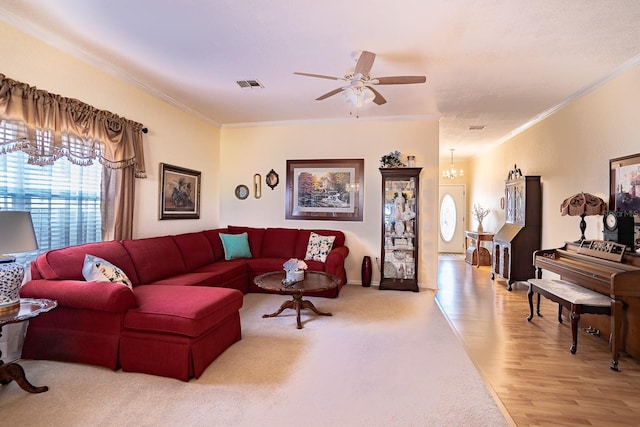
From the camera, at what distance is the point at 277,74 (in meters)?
3.57

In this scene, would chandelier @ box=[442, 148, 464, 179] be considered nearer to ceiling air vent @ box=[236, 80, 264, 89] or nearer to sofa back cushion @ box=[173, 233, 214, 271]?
ceiling air vent @ box=[236, 80, 264, 89]

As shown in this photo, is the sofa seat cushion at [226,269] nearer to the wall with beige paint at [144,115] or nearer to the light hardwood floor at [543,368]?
the wall with beige paint at [144,115]

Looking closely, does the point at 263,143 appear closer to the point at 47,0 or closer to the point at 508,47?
the point at 47,0

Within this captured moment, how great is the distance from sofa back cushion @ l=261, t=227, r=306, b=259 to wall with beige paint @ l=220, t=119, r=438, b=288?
29cm

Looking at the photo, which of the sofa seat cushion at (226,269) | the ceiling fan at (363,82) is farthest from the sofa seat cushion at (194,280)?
the ceiling fan at (363,82)

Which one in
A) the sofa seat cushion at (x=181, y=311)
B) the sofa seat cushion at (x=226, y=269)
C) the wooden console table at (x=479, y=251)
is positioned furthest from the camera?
the wooden console table at (x=479, y=251)

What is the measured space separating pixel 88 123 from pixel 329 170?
3370mm

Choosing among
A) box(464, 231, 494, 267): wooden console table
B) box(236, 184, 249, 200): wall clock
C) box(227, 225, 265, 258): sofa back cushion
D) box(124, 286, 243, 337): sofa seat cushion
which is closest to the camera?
box(124, 286, 243, 337): sofa seat cushion

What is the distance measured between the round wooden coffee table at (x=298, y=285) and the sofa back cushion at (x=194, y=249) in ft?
3.60

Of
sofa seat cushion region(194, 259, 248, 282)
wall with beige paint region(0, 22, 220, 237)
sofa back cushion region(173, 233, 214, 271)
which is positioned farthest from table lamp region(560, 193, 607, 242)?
wall with beige paint region(0, 22, 220, 237)

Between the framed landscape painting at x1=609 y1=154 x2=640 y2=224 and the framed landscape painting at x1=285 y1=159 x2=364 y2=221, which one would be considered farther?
the framed landscape painting at x1=285 y1=159 x2=364 y2=221

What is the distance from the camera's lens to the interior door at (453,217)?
356 inches

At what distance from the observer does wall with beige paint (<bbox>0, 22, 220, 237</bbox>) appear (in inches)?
105

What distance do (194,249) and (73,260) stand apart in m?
1.60
